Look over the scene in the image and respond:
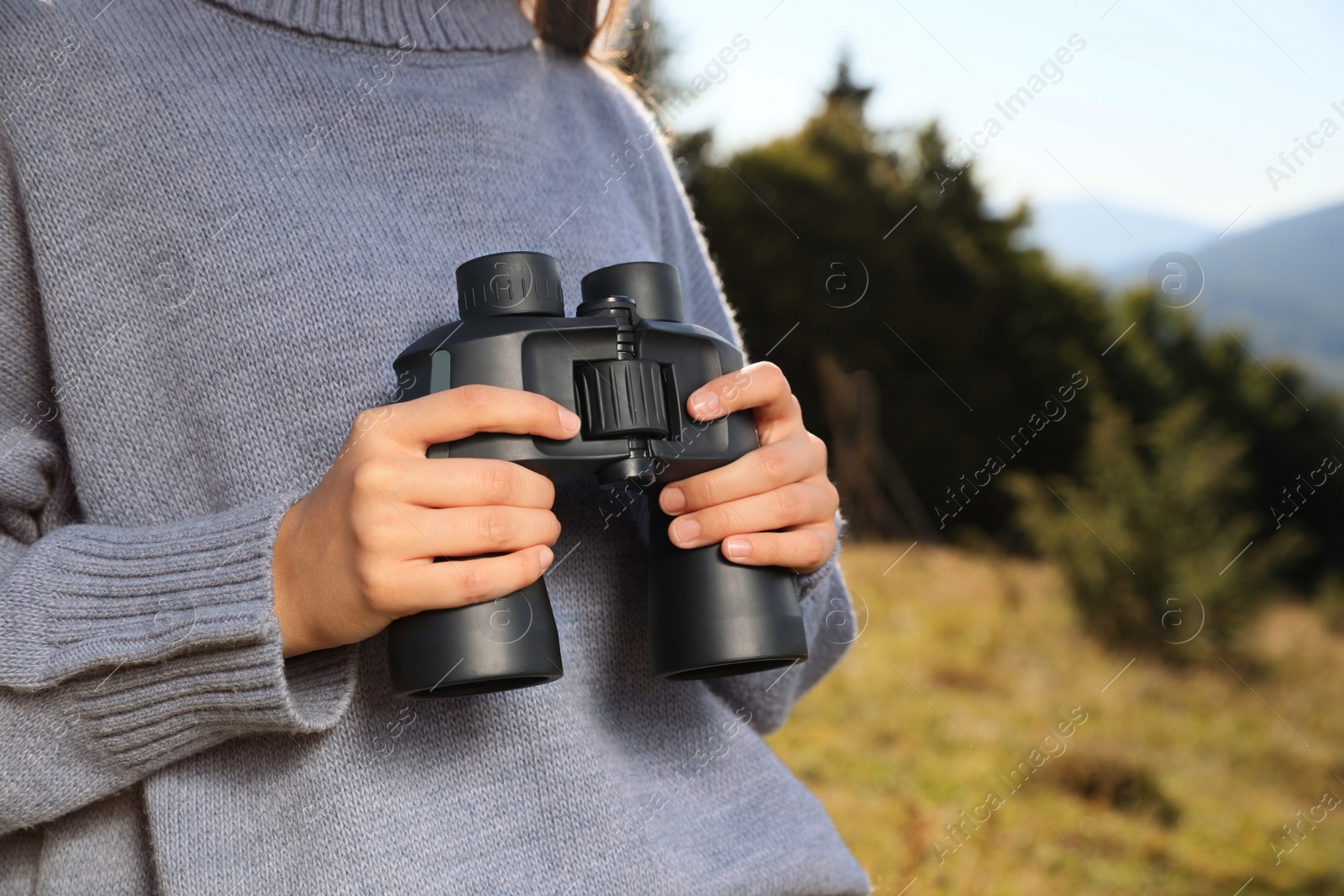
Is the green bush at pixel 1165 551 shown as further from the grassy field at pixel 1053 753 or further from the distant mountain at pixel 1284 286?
the distant mountain at pixel 1284 286

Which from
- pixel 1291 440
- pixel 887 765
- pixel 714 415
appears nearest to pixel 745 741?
pixel 714 415

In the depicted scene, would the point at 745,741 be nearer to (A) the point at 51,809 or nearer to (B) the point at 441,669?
(B) the point at 441,669

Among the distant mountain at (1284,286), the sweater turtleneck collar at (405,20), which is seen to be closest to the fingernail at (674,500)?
the sweater turtleneck collar at (405,20)

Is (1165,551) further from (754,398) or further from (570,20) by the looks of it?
(754,398)

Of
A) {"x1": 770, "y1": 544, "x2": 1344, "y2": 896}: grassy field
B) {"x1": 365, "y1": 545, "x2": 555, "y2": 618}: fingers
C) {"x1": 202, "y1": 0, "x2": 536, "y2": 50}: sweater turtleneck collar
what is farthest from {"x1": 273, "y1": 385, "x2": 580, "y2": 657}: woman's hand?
{"x1": 770, "y1": 544, "x2": 1344, "y2": 896}: grassy field

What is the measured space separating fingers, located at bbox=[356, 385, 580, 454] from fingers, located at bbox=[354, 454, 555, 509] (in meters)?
Answer: 0.02

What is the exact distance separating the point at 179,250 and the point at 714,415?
0.40m

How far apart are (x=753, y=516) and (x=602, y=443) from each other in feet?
0.41

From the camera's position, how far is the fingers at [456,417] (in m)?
0.59

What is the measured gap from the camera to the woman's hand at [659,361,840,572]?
0.70m

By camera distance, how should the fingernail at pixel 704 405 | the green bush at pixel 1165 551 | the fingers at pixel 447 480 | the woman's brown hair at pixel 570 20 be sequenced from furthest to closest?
the green bush at pixel 1165 551 < the woman's brown hair at pixel 570 20 < the fingernail at pixel 704 405 < the fingers at pixel 447 480

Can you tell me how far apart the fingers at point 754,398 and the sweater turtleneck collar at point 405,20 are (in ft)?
1.41

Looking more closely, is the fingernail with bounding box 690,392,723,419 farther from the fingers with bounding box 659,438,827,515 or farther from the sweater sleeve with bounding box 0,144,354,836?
the sweater sleeve with bounding box 0,144,354,836

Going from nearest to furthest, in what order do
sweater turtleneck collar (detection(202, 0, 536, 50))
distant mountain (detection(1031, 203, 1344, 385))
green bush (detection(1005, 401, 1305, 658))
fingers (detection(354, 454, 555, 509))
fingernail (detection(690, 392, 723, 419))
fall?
fingers (detection(354, 454, 555, 509)) < fingernail (detection(690, 392, 723, 419)) < sweater turtleneck collar (detection(202, 0, 536, 50)) < green bush (detection(1005, 401, 1305, 658)) < distant mountain (detection(1031, 203, 1344, 385))
